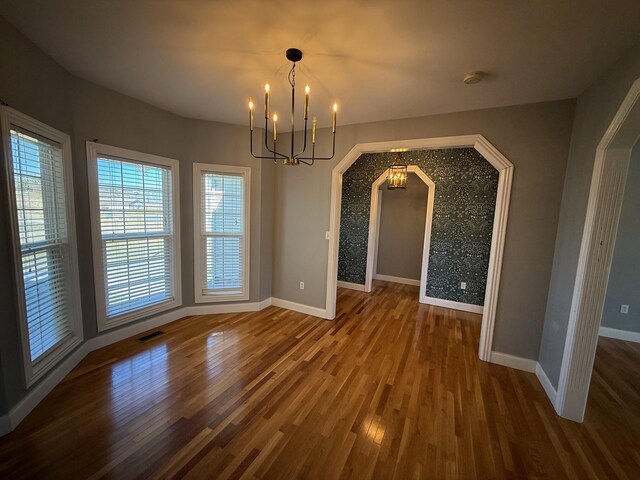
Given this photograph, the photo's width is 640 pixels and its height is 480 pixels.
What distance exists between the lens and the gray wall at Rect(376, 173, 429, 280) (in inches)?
217

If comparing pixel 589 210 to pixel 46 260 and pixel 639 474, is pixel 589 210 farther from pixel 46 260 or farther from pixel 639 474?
pixel 46 260

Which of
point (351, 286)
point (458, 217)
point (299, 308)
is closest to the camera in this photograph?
point (299, 308)

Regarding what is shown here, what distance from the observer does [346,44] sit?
5.37ft

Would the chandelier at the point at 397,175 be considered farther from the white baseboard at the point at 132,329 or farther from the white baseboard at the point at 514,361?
the white baseboard at the point at 132,329

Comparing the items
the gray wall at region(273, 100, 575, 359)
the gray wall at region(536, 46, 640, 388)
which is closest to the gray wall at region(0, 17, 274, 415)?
the gray wall at region(273, 100, 575, 359)

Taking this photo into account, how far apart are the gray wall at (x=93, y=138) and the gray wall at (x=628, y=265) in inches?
185

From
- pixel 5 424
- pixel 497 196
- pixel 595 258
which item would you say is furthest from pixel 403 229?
pixel 5 424

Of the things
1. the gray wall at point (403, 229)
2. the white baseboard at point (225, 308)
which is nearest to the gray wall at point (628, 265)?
the gray wall at point (403, 229)

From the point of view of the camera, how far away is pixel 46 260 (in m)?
2.04

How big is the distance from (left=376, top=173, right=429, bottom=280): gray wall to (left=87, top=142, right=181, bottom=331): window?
4.35 meters

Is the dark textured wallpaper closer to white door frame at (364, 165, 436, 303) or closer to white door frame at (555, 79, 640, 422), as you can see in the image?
white door frame at (364, 165, 436, 303)

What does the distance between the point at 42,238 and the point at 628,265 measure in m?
6.35

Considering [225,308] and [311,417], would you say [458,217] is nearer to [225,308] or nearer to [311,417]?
[311,417]

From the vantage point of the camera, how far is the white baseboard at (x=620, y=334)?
3.30 metres
